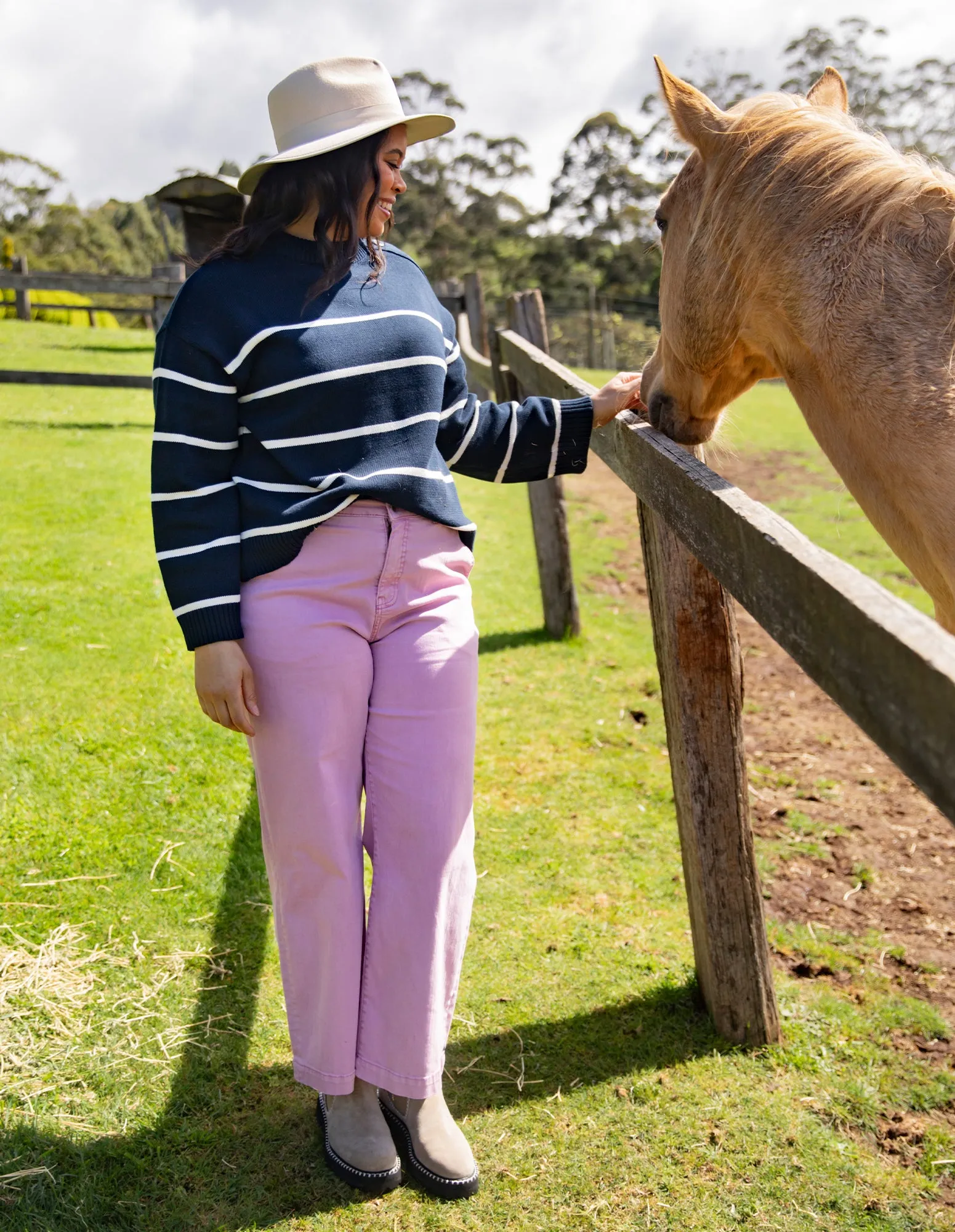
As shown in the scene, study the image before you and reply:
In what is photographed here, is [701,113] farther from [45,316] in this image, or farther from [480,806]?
[45,316]

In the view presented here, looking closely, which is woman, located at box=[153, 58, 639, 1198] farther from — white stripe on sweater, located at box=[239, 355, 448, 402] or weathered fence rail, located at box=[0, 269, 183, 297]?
weathered fence rail, located at box=[0, 269, 183, 297]

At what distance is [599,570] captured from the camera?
23.4 ft

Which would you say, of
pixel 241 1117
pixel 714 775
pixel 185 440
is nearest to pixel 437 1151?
pixel 241 1117

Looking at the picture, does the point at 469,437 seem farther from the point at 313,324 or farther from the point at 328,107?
the point at 328,107

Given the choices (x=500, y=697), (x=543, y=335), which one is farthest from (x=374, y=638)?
(x=543, y=335)

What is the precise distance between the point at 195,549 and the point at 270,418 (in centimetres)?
30

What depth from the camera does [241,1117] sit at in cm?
228

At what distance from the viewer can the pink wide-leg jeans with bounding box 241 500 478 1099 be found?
194 centimetres

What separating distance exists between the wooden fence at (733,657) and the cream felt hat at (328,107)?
880mm

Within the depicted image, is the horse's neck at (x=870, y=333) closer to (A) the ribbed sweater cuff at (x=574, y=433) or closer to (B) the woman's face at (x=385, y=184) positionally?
(A) the ribbed sweater cuff at (x=574, y=433)

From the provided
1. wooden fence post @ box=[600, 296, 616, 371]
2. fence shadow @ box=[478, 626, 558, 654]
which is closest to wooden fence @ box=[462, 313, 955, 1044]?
fence shadow @ box=[478, 626, 558, 654]

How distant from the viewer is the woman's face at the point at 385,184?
1975 mm

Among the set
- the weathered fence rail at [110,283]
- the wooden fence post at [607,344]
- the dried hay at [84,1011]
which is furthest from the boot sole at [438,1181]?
the wooden fence post at [607,344]

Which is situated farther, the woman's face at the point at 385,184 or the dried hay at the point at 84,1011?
the dried hay at the point at 84,1011
